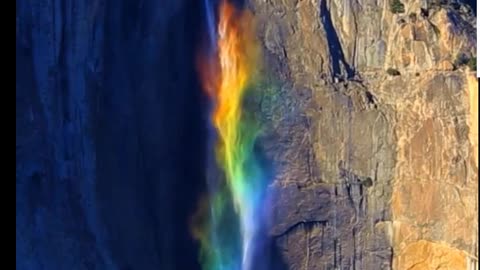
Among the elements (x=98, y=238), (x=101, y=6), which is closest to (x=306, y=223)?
(x=98, y=238)

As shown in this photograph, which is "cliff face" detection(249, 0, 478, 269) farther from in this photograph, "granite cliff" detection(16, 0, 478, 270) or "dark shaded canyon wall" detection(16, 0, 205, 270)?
"dark shaded canyon wall" detection(16, 0, 205, 270)

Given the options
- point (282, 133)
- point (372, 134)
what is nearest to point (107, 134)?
point (282, 133)

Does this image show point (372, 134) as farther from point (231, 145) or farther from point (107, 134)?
point (107, 134)

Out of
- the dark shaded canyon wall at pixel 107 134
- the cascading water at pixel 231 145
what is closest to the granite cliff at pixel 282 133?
the dark shaded canyon wall at pixel 107 134

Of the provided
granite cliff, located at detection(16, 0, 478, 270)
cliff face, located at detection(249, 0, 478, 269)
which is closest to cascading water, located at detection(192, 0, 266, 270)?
granite cliff, located at detection(16, 0, 478, 270)
